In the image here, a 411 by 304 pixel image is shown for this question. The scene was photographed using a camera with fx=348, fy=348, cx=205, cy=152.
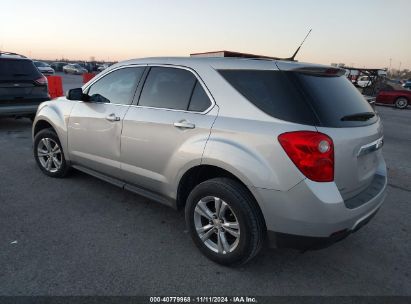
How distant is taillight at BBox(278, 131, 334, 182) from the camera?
7.82ft

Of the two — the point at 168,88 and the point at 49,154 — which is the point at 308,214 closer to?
the point at 168,88

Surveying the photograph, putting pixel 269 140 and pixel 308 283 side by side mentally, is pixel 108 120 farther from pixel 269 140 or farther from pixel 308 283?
pixel 308 283

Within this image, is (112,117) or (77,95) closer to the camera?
(112,117)

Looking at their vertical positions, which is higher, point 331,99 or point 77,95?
point 331,99

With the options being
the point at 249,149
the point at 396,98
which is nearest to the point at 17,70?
the point at 249,149

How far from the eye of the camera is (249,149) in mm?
2584

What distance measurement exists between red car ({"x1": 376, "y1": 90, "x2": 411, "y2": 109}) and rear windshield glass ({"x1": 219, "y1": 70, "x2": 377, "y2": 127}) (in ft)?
62.3

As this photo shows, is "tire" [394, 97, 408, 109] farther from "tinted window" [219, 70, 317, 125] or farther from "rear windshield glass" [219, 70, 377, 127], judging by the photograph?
"tinted window" [219, 70, 317, 125]

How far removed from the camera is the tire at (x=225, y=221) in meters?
2.65

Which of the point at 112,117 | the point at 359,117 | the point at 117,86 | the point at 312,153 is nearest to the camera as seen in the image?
the point at 312,153

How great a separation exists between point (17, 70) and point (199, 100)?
6.40 meters

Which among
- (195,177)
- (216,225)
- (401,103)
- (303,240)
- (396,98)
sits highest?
(195,177)

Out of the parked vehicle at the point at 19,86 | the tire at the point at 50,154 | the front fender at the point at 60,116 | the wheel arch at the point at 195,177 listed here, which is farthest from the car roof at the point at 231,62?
the parked vehicle at the point at 19,86

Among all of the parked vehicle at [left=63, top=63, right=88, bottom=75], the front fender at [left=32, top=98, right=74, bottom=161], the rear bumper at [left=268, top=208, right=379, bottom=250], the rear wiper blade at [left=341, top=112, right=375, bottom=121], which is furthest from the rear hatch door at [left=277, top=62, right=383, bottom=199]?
the parked vehicle at [left=63, top=63, right=88, bottom=75]
